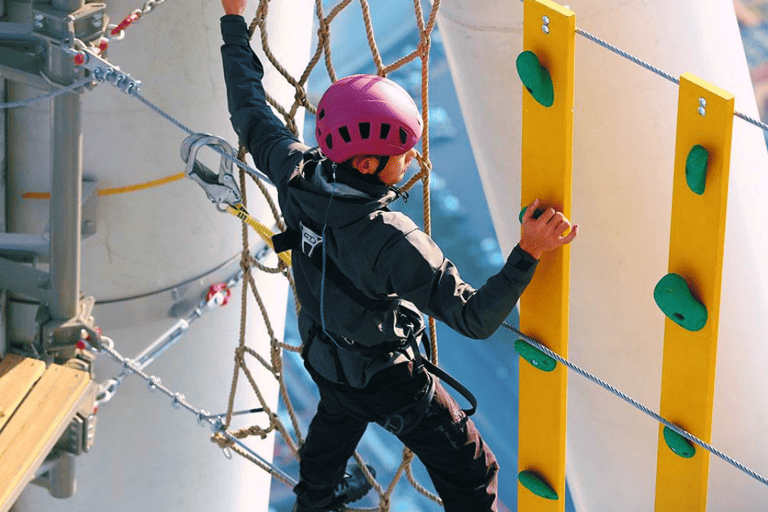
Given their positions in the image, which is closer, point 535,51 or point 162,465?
point 535,51

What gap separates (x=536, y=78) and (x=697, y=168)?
0.39 m

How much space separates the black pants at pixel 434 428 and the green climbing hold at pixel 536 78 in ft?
2.50

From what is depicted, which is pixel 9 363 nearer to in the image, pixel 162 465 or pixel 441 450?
pixel 162 465

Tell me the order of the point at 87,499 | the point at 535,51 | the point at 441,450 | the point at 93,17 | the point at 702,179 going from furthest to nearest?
the point at 87,499, the point at 93,17, the point at 441,450, the point at 535,51, the point at 702,179

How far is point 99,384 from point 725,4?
2.40 meters

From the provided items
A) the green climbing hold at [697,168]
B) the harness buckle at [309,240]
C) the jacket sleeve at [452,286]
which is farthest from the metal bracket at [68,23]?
the green climbing hold at [697,168]

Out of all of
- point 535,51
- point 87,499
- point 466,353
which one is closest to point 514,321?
point 466,353

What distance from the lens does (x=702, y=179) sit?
2.38 meters

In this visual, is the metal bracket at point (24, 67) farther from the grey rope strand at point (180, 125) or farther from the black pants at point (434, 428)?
the black pants at point (434, 428)

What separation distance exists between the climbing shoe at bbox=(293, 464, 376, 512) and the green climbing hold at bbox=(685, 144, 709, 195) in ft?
4.87

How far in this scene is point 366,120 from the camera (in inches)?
99.5

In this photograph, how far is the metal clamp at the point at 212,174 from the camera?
3436 millimetres

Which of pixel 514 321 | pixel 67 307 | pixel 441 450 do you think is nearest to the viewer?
pixel 441 450

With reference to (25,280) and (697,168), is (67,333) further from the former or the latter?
(697,168)
